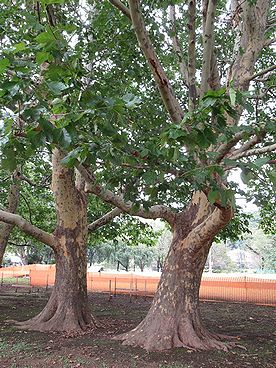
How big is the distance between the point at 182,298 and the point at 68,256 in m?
2.60

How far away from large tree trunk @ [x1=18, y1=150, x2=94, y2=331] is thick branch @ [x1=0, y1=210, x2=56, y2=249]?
0.53 ft

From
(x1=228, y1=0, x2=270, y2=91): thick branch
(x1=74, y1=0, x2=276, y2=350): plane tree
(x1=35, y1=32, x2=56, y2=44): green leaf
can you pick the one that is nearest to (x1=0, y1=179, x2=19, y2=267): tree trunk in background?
(x1=74, y1=0, x2=276, y2=350): plane tree

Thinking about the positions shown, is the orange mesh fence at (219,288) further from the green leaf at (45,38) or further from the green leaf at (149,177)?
the green leaf at (45,38)

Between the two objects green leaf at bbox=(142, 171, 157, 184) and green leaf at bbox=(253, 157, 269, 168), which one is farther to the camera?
green leaf at bbox=(142, 171, 157, 184)

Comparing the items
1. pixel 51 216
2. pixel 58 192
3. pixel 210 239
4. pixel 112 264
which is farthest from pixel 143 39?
pixel 112 264

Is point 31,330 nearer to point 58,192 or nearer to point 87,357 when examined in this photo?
point 87,357

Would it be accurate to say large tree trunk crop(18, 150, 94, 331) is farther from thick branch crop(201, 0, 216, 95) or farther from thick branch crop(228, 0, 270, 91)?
thick branch crop(201, 0, 216, 95)

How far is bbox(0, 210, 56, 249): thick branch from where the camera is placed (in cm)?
729

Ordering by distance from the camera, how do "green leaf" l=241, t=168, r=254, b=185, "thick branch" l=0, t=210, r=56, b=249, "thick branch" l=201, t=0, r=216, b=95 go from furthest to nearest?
1. "thick branch" l=0, t=210, r=56, b=249
2. "thick branch" l=201, t=0, r=216, b=95
3. "green leaf" l=241, t=168, r=254, b=185

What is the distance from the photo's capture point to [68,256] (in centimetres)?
760

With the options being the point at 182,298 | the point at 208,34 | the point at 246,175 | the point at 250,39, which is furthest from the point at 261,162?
the point at 250,39

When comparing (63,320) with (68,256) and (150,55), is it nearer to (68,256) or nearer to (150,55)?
(68,256)

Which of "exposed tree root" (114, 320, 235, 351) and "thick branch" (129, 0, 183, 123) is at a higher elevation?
"thick branch" (129, 0, 183, 123)

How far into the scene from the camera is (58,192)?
Answer: 7.71 m
